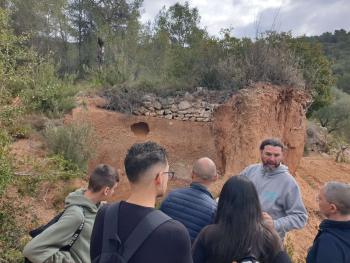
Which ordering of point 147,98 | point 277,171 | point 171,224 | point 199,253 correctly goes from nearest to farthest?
point 171,224, point 199,253, point 277,171, point 147,98

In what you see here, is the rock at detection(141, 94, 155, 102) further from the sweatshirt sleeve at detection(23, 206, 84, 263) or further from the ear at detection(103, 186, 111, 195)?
the sweatshirt sleeve at detection(23, 206, 84, 263)

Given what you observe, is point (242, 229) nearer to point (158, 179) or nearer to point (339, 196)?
point (158, 179)

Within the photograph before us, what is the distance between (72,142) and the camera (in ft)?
31.4

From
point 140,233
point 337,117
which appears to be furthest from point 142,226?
point 337,117

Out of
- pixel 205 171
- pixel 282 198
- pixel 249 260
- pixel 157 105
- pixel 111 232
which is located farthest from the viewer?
pixel 157 105

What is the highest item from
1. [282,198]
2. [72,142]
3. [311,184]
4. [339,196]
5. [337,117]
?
[339,196]

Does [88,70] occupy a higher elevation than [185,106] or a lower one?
higher

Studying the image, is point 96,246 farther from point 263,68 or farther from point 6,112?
point 263,68

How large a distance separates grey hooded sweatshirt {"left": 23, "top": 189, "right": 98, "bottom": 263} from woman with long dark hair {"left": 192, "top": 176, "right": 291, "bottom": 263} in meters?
0.90

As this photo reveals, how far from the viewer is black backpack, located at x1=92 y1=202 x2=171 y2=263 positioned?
2369mm

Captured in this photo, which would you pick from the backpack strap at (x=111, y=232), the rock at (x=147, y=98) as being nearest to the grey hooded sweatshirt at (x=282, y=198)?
the backpack strap at (x=111, y=232)

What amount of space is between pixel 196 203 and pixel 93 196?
800 mm

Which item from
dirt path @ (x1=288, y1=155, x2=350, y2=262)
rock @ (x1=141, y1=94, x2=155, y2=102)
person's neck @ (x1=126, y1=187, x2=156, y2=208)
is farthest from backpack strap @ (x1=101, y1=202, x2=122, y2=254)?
rock @ (x1=141, y1=94, x2=155, y2=102)

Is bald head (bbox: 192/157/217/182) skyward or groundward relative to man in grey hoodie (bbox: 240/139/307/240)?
skyward
